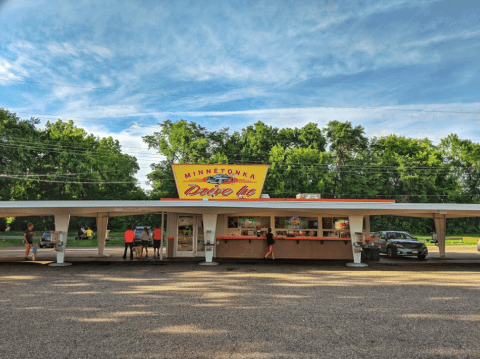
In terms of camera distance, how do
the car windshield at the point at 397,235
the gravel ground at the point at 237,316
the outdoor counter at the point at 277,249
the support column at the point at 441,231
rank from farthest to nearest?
1. the car windshield at the point at 397,235
2. the support column at the point at 441,231
3. the outdoor counter at the point at 277,249
4. the gravel ground at the point at 237,316

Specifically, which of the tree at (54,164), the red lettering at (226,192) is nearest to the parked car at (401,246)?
the red lettering at (226,192)

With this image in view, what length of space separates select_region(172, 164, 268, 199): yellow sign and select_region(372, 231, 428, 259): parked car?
26.3 ft

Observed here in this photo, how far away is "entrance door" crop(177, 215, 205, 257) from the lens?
2072cm

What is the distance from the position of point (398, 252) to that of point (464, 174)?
127 ft

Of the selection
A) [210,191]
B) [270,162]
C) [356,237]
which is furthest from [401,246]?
[270,162]

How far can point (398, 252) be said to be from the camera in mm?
21281

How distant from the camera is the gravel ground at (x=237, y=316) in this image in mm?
5555

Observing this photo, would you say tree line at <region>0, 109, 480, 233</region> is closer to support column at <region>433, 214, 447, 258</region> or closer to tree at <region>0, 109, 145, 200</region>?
tree at <region>0, 109, 145, 200</region>

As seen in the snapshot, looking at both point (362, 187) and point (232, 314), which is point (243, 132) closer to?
point (362, 187)

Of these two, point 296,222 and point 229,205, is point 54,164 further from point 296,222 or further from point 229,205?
point 229,205

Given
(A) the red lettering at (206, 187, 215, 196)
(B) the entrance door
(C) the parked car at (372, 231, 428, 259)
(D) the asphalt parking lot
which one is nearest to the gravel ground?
(D) the asphalt parking lot

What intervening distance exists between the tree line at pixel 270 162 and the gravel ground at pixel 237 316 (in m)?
31.9

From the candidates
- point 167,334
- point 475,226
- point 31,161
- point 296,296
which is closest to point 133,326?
point 167,334

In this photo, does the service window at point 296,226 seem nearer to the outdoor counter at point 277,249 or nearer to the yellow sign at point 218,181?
the outdoor counter at point 277,249
